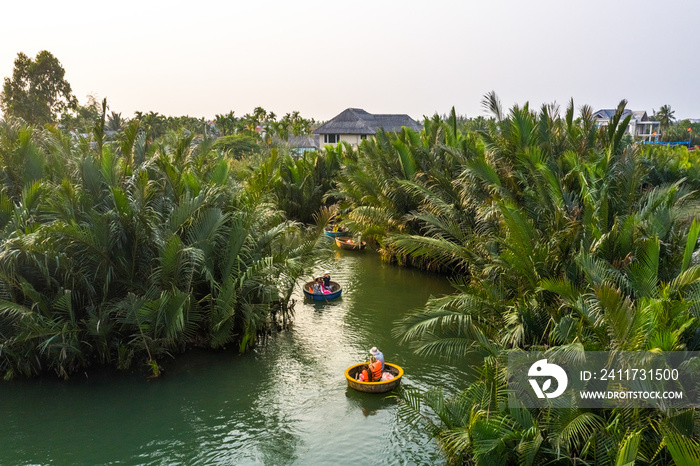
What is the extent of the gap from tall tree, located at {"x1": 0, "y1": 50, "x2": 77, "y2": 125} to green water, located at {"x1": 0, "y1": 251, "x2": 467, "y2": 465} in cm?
3294

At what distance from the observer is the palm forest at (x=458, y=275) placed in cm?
632

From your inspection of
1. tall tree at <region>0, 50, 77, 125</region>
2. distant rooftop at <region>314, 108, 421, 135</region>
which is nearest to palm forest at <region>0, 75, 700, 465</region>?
tall tree at <region>0, 50, 77, 125</region>

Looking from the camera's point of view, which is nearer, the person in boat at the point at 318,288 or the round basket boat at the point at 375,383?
the round basket boat at the point at 375,383

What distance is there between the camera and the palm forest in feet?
20.7

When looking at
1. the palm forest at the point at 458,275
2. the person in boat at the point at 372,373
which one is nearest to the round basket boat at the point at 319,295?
the palm forest at the point at 458,275

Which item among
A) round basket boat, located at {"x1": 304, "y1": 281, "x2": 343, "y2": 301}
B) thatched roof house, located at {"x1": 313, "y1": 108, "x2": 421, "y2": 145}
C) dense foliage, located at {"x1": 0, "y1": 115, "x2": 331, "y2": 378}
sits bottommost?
round basket boat, located at {"x1": 304, "y1": 281, "x2": 343, "y2": 301}

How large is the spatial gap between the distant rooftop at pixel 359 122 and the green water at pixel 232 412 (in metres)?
43.7

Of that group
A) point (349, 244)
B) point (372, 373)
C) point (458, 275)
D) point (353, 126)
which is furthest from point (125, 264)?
point (353, 126)

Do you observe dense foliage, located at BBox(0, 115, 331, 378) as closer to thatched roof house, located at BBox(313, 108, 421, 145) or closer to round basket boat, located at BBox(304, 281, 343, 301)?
round basket boat, located at BBox(304, 281, 343, 301)

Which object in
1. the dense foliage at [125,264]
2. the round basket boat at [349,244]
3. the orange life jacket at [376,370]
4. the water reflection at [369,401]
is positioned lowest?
the water reflection at [369,401]

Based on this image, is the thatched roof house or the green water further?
the thatched roof house

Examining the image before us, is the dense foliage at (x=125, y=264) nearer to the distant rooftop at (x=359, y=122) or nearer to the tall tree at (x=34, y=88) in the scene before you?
the tall tree at (x=34, y=88)

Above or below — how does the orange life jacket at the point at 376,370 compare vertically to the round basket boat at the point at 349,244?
below

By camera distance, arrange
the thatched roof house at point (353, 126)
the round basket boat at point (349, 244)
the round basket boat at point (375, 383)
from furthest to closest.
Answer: the thatched roof house at point (353, 126)
the round basket boat at point (349, 244)
the round basket boat at point (375, 383)
